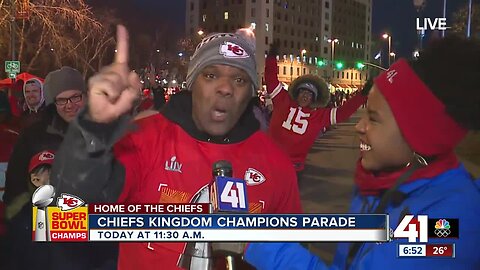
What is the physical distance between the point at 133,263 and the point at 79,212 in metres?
0.21

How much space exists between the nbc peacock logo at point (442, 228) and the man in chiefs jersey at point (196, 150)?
374 mm

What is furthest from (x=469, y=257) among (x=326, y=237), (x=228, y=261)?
(x=228, y=261)

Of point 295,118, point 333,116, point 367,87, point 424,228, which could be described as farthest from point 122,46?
point 295,118

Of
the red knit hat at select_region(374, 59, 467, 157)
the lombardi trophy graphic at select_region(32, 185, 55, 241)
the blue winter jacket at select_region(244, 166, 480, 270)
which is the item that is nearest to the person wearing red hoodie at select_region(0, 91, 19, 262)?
the lombardi trophy graphic at select_region(32, 185, 55, 241)

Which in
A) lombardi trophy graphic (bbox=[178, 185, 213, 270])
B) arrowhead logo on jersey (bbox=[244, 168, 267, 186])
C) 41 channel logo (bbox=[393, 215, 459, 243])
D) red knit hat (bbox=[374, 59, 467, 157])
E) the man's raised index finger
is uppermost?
the man's raised index finger

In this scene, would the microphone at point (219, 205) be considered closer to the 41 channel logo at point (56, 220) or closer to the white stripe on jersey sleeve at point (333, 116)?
the 41 channel logo at point (56, 220)

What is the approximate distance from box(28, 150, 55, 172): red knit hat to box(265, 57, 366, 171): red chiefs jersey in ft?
2.15

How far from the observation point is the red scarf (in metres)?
1.29

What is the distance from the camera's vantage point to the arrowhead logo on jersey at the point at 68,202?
136 centimetres

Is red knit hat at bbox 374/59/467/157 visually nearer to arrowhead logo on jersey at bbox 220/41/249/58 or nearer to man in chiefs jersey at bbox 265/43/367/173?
man in chiefs jersey at bbox 265/43/367/173

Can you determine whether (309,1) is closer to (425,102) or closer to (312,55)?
(312,55)

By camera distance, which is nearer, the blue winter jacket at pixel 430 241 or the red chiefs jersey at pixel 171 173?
the blue winter jacket at pixel 430 241

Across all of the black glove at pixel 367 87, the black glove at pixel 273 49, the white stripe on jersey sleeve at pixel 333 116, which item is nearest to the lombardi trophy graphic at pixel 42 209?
the black glove at pixel 273 49

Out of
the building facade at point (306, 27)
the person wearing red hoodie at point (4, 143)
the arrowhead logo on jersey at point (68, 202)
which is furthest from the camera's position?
the person wearing red hoodie at point (4, 143)
